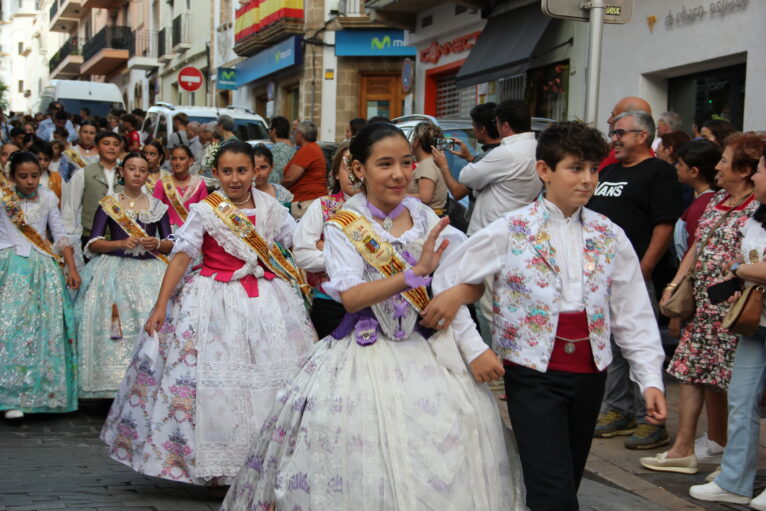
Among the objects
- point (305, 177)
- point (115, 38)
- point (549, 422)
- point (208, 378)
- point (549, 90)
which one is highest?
point (115, 38)

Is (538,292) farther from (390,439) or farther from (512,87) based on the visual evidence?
(512,87)

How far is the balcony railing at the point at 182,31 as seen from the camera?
39938 mm

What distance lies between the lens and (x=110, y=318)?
307 inches

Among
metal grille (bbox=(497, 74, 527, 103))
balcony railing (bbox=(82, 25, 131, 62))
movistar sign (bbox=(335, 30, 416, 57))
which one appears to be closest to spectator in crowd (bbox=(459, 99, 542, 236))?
metal grille (bbox=(497, 74, 527, 103))

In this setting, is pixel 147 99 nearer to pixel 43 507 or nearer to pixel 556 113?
pixel 556 113

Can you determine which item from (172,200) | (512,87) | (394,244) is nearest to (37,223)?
(172,200)

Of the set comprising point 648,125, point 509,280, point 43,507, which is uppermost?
point 648,125

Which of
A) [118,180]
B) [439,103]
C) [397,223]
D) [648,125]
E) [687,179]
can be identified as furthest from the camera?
[439,103]

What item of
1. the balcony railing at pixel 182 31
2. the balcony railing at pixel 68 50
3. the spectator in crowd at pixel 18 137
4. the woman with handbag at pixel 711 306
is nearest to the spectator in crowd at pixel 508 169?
the woman with handbag at pixel 711 306

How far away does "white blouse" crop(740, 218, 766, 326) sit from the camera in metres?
5.21

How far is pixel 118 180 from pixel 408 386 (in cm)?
506

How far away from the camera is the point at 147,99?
47.1 metres

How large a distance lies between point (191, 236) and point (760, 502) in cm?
319

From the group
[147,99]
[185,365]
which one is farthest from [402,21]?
[147,99]
